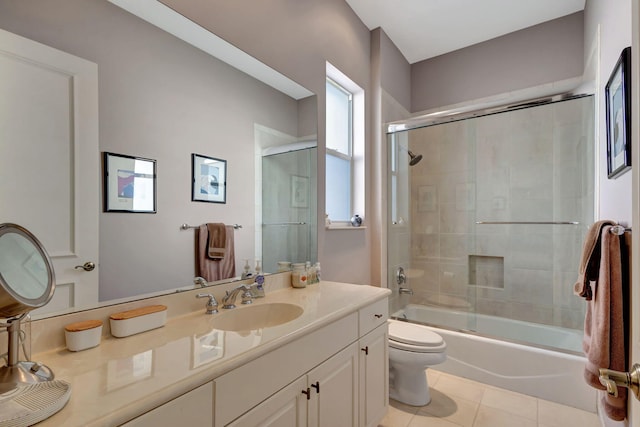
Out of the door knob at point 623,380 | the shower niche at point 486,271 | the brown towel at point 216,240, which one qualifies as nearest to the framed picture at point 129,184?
the brown towel at point 216,240

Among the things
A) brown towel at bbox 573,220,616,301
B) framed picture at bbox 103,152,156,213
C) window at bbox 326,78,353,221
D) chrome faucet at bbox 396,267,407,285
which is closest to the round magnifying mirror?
framed picture at bbox 103,152,156,213

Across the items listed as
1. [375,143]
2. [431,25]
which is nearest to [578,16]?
[431,25]

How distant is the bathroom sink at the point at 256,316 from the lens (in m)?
1.33

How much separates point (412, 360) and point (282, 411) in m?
1.19

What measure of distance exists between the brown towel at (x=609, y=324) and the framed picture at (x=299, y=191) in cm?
148

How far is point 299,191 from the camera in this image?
1.97 metres

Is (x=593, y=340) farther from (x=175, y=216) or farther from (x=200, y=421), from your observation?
(x=175, y=216)

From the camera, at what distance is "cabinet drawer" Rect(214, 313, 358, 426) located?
2.79ft

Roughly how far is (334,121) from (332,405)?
203cm

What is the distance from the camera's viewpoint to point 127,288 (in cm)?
113

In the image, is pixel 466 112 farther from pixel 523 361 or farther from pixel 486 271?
pixel 523 361

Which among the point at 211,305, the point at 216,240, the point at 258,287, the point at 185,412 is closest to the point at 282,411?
the point at 185,412

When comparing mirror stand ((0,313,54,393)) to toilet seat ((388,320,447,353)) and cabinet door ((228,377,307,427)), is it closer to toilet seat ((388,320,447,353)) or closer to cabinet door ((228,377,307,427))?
cabinet door ((228,377,307,427))

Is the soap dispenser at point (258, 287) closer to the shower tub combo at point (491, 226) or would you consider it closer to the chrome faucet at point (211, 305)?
the chrome faucet at point (211, 305)
